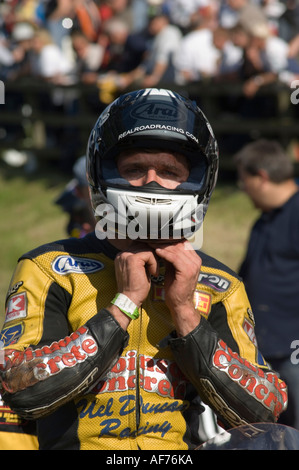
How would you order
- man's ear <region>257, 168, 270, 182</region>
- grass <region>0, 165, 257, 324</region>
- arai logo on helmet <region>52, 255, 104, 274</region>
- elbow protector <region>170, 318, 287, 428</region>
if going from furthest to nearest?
grass <region>0, 165, 257, 324</region> < man's ear <region>257, 168, 270, 182</region> < arai logo on helmet <region>52, 255, 104, 274</region> < elbow protector <region>170, 318, 287, 428</region>

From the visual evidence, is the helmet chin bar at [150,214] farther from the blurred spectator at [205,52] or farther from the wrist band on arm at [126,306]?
the blurred spectator at [205,52]

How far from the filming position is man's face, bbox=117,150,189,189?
9.08 ft

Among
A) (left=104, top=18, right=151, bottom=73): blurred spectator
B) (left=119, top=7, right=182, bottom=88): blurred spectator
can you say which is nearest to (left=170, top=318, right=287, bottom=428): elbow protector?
(left=119, top=7, right=182, bottom=88): blurred spectator

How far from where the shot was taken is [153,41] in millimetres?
11664

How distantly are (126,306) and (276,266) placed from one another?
2.97 m

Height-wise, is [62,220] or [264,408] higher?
[62,220]

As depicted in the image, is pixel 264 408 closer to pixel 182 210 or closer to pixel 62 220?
pixel 182 210

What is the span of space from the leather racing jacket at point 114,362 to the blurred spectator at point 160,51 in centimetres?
892

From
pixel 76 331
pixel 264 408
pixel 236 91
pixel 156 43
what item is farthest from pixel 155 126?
pixel 156 43

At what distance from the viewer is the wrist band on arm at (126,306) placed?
2.58 m

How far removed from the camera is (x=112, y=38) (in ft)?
40.2

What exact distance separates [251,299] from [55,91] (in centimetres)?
921

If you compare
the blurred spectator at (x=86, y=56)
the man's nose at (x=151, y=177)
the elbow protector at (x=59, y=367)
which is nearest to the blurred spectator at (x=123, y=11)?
the blurred spectator at (x=86, y=56)

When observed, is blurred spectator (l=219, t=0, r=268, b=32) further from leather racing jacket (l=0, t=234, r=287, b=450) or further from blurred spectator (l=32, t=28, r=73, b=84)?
leather racing jacket (l=0, t=234, r=287, b=450)
